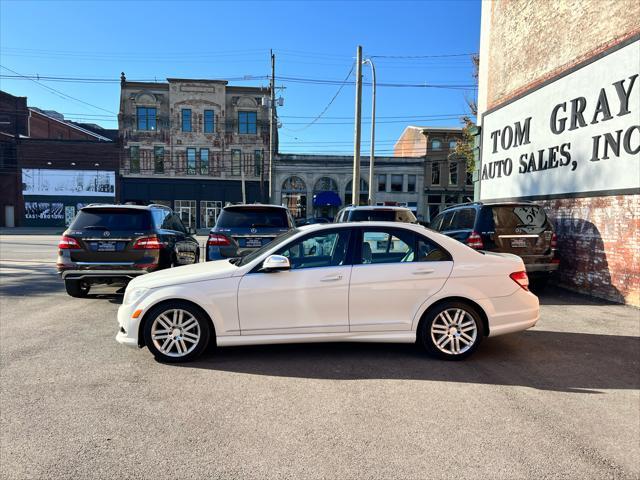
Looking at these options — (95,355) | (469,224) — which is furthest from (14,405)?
(469,224)

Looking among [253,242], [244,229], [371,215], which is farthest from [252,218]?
[371,215]

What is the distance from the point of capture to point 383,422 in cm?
352

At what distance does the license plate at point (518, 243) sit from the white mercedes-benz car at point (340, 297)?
144 inches

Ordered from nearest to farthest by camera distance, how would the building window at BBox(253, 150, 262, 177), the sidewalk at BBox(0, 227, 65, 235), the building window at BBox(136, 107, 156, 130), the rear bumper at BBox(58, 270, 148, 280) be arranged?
1. the rear bumper at BBox(58, 270, 148, 280)
2. the sidewalk at BBox(0, 227, 65, 235)
3. the building window at BBox(136, 107, 156, 130)
4. the building window at BBox(253, 150, 262, 177)

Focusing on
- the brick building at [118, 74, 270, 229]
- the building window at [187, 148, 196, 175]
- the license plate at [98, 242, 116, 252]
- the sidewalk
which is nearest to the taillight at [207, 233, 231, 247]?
the license plate at [98, 242, 116, 252]

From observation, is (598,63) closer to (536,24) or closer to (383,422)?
(536,24)

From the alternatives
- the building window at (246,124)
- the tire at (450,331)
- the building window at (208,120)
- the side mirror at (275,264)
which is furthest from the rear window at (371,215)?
the building window at (208,120)

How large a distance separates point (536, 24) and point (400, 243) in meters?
9.36

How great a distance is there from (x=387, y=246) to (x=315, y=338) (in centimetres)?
131

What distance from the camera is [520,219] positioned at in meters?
A: 8.70

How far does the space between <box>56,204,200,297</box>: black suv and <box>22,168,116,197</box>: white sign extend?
36790 mm

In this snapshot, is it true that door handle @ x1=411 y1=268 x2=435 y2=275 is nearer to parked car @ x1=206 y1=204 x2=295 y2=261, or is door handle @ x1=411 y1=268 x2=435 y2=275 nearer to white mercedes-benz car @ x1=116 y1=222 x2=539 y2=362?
white mercedes-benz car @ x1=116 y1=222 x2=539 y2=362

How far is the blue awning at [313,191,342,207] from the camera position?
40.8 m

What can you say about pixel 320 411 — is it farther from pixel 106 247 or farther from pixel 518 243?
pixel 518 243
